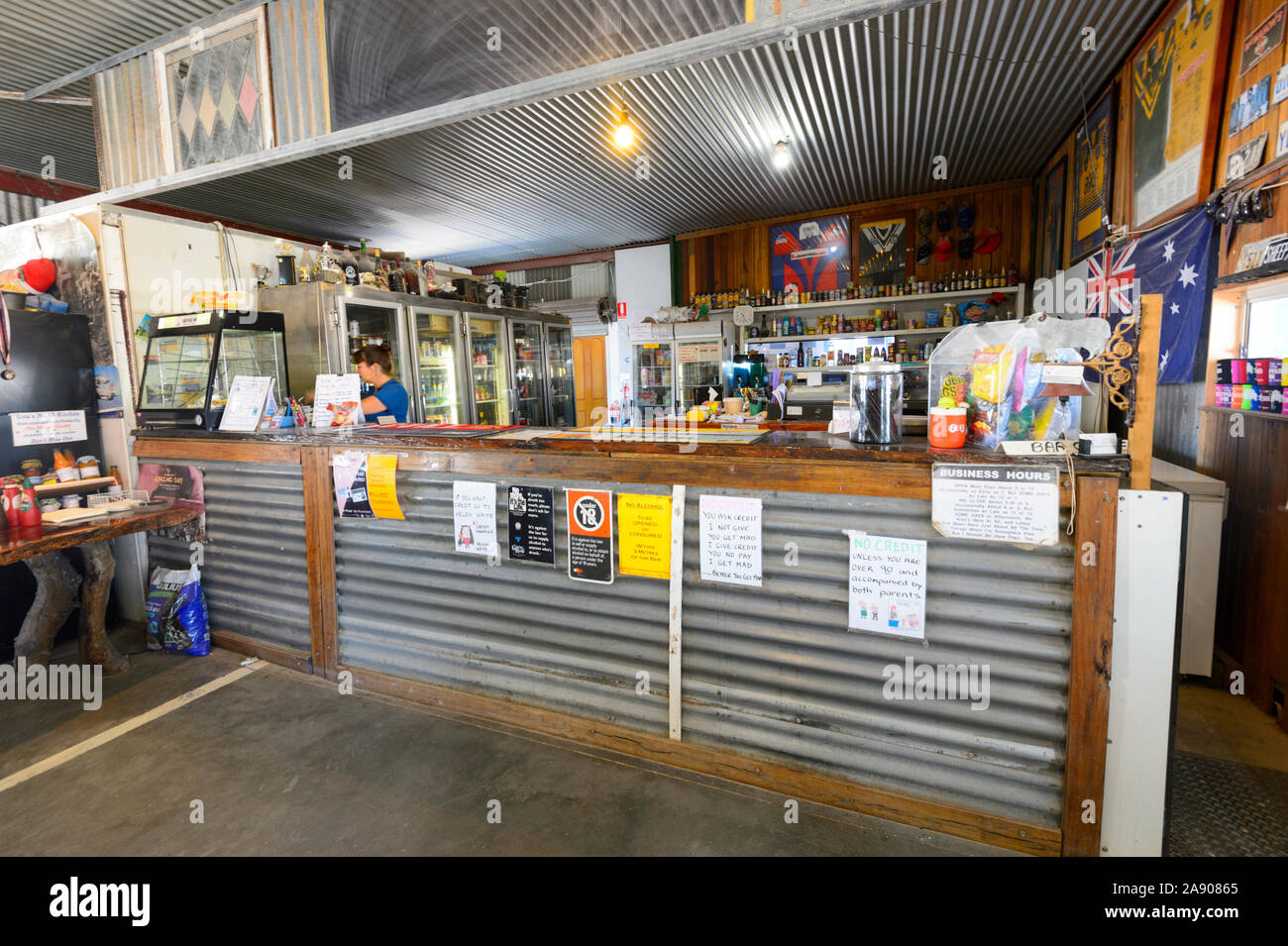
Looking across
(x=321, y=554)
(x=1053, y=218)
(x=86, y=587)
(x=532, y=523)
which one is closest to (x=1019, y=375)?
(x=532, y=523)

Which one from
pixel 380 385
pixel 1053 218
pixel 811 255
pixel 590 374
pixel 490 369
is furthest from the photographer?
pixel 590 374

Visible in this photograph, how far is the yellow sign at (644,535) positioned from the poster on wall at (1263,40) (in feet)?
11.1

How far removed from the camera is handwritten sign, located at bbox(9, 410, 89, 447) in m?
3.67

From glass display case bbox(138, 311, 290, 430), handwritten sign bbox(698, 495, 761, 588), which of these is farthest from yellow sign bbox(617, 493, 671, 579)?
glass display case bbox(138, 311, 290, 430)

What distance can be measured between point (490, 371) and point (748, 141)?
11.5 feet

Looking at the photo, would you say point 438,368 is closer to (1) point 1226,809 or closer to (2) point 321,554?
(2) point 321,554

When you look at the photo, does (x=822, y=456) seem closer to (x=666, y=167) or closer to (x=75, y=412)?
(x=75, y=412)

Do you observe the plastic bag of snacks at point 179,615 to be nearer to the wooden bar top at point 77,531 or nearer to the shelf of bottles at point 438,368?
the wooden bar top at point 77,531

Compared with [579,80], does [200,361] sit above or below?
below

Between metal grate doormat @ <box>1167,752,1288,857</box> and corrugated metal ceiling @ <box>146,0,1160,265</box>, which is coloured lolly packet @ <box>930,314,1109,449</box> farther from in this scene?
corrugated metal ceiling @ <box>146,0,1160,265</box>

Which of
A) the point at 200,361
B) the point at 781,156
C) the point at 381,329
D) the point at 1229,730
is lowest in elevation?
the point at 1229,730

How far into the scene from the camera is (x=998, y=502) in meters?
1.82

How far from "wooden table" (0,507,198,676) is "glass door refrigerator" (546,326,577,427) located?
4.91m
